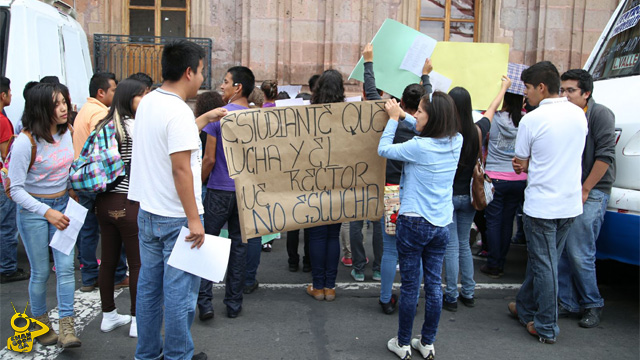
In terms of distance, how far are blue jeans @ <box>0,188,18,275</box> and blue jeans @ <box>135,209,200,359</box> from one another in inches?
115

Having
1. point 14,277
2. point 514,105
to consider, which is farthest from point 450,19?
point 14,277

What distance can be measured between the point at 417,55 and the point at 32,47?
16.7ft

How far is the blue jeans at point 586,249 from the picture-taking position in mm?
Answer: 4262

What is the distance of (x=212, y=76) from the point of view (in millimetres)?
11938

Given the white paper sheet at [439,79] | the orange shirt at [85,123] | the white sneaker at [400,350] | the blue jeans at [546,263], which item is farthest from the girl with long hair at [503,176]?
the orange shirt at [85,123]

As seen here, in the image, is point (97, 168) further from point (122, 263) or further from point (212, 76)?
point (212, 76)

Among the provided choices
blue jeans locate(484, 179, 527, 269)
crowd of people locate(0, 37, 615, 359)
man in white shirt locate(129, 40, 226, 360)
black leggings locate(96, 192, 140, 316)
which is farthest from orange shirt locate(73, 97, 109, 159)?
blue jeans locate(484, 179, 527, 269)

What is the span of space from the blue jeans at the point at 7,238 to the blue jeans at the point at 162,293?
2918 millimetres

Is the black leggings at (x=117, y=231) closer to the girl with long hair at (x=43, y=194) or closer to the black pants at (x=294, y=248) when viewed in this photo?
the girl with long hair at (x=43, y=194)

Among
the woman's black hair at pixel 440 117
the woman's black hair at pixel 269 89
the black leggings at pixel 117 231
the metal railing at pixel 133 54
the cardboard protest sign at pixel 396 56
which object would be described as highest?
the metal railing at pixel 133 54

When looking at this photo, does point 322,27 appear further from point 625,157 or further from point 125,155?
point 125,155

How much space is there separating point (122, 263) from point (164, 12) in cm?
817

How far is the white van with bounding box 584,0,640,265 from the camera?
4.18 metres

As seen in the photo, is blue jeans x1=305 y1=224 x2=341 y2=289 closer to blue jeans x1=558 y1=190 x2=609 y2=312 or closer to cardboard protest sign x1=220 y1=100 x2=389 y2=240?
cardboard protest sign x1=220 y1=100 x2=389 y2=240
